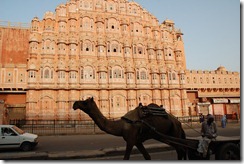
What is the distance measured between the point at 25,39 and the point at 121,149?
104 ft

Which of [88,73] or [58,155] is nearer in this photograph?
[58,155]

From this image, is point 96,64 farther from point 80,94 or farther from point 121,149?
point 121,149

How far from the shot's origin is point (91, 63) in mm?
29375

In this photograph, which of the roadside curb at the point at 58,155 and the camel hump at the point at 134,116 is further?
the roadside curb at the point at 58,155

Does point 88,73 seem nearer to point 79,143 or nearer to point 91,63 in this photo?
point 91,63

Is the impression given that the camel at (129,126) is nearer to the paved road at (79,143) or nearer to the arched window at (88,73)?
the paved road at (79,143)

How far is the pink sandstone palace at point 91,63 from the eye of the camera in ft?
90.5

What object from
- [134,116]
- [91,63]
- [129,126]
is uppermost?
[91,63]

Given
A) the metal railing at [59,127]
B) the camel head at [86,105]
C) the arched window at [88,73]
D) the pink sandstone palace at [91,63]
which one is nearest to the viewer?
the camel head at [86,105]

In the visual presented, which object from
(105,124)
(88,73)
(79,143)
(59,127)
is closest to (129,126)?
(105,124)

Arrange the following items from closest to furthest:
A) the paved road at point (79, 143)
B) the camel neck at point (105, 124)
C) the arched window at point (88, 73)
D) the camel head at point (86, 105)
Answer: the camel head at point (86, 105) < the camel neck at point (105, 124) < the paved road at point (79, 143) < the arched window at point (88, 73)

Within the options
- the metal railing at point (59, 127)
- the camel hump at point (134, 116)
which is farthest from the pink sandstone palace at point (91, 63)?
the camel hump at point (134, 116)

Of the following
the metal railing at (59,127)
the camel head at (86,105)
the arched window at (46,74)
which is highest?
the arched window at (46,74)

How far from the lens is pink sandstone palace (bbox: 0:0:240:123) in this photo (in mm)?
27594
